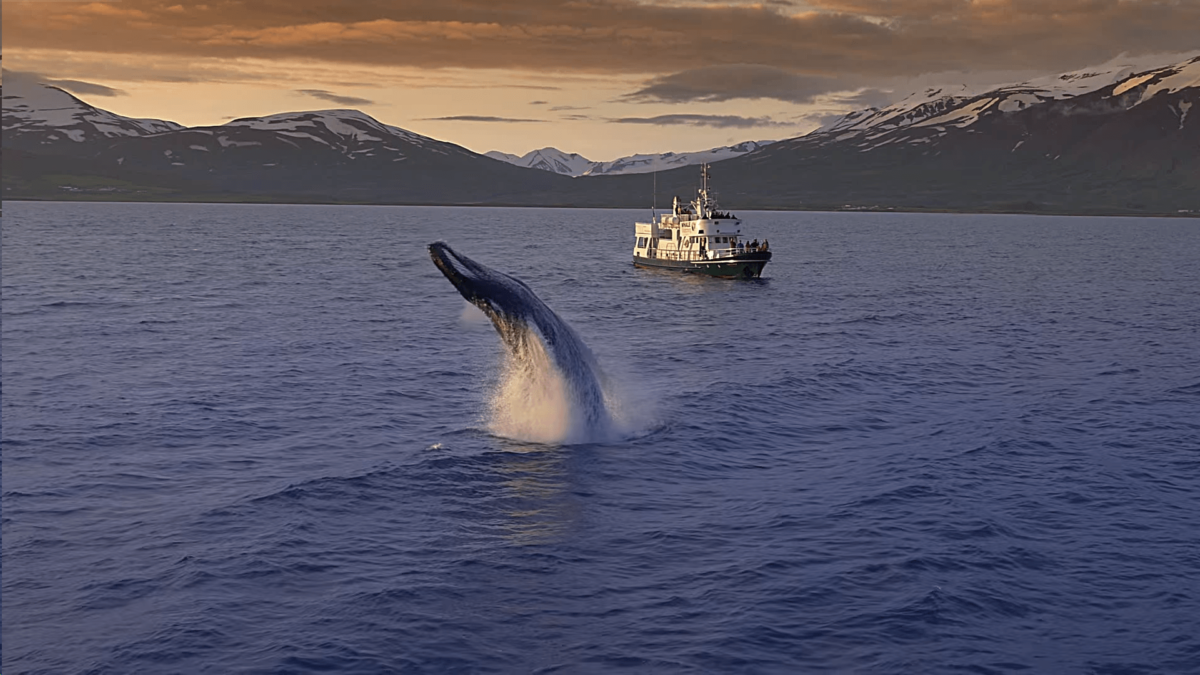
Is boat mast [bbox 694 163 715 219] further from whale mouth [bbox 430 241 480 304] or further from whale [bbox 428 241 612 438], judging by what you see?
whale mouth [bbox 430 241 480 304]

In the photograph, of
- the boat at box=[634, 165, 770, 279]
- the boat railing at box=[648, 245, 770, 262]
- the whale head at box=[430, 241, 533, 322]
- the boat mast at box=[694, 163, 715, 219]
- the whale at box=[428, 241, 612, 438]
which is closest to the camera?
the whale head at box=[430, 241, 533, 322]

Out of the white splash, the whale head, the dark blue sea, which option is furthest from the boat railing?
the whale head

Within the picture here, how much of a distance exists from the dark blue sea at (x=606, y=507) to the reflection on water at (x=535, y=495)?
0.13 metres

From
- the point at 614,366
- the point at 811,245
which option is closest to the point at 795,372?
the point at 614,366

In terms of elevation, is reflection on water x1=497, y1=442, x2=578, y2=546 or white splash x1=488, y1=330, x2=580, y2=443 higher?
white splash x1=488, y1=330, x2=580, y2=443

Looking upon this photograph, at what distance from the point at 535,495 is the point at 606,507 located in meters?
2.21

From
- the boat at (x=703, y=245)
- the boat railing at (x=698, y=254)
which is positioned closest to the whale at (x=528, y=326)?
the boat at (x=703, y=245)

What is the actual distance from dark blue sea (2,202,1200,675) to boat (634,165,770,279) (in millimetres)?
49921

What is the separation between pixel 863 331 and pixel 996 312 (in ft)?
56.9

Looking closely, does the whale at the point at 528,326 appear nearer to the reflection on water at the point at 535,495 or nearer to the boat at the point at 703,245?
the reflection on water at the point at 535,495

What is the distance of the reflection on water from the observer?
26234 mm

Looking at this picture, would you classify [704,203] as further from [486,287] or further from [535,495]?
[535,495]

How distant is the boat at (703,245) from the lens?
11200cm

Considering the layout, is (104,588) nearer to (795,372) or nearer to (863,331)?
(795,372)
